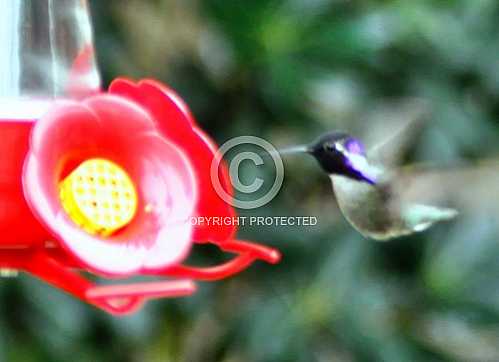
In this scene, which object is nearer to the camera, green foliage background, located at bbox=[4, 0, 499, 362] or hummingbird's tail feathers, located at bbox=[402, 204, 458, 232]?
hummingbird's tail feathers, located at bbox=[402, 204, 458, 232]

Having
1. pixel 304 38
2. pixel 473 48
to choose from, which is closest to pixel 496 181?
pixel 473 48

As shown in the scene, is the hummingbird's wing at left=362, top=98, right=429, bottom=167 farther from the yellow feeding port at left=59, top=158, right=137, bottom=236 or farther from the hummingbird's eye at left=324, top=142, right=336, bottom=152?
the yellow feeding port at left=59, top=158, right=137, bottom=236

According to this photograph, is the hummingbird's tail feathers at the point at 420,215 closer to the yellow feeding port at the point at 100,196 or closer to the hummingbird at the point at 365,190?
the hummingbird at the point at 365,190

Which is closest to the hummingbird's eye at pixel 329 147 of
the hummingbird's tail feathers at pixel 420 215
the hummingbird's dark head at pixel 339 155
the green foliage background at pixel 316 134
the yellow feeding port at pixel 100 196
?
the hummingbird's dark head at pixel 339 155

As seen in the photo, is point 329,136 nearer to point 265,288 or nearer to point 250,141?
point 250,141

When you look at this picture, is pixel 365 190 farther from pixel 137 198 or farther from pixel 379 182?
pixel 137 198

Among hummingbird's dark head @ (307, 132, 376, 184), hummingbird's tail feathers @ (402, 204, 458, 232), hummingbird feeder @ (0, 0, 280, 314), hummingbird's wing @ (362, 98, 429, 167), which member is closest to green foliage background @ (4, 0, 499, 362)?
hummingbird's wing @ (362, 98, 429, 167)
